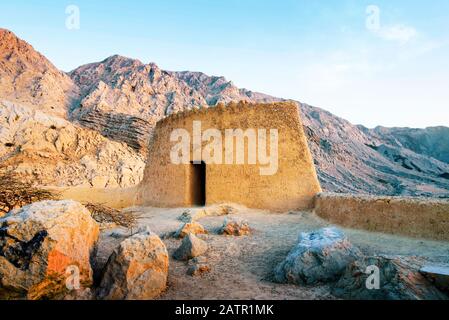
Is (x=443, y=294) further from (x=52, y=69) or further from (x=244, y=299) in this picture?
(x=52, y=69)

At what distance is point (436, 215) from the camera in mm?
4438

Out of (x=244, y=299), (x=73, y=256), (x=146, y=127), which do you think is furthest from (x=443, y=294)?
(x=146, y=127)

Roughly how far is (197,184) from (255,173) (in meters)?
2.35

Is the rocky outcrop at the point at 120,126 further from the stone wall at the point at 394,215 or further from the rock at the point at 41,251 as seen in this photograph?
the rock at the point at 41,251

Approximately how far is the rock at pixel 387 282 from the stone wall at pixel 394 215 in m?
1.95

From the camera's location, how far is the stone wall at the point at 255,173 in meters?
7.13

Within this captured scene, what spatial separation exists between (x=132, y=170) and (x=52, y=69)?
81.2ft

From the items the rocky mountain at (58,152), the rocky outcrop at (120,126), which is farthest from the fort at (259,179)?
the rocky outcrop at (120,126)

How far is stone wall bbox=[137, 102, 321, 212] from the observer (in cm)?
713

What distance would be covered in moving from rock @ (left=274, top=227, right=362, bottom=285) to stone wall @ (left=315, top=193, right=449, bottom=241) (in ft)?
6.05

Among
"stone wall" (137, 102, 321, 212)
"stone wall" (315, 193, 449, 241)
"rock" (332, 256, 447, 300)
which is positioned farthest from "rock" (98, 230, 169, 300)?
"stone wall" (137, 102, 321, 212)

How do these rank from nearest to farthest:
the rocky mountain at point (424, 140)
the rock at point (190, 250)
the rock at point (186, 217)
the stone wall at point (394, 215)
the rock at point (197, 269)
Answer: the rock at point (197, 269) → the rock at point (190, 250) → the stone wall at point (394, 215) → the rock at point (186, 217) → the rocky mountain at point (424, 140)

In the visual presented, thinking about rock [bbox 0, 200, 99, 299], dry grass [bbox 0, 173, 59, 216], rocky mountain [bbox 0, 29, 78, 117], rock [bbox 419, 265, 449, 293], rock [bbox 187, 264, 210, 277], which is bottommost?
rock [bbox 187, 264, 210, 277]

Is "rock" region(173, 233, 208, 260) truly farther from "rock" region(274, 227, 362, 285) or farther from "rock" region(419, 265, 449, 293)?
"rock" region(419, 265, 449, 293)
